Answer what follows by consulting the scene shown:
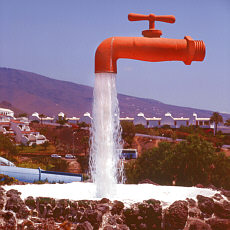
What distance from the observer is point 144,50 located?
4387 millimetres

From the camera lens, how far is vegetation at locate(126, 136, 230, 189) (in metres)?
7.74

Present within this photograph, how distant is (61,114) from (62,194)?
12.0 metres

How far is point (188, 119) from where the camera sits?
60.7 feet

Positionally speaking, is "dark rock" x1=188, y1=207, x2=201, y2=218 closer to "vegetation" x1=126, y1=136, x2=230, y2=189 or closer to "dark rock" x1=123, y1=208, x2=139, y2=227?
"dark rock" x1=123, y1=208, x2=139, y2=227

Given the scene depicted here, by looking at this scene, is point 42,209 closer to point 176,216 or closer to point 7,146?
point 176,216

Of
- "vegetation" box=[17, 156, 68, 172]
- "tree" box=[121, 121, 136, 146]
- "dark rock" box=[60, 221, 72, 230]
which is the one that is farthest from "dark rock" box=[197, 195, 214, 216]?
"tree" box=[121, 121, 136, 146]

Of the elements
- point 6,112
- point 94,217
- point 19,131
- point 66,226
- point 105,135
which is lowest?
point 66,226

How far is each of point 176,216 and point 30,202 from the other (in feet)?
5.42

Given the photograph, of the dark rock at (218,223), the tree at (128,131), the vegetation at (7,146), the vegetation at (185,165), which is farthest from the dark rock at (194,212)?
the tree at (128,131)

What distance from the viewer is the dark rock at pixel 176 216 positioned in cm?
414

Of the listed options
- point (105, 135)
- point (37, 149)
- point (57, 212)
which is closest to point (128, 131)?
point (37, 149)

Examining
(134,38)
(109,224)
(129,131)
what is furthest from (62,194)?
(129,131)

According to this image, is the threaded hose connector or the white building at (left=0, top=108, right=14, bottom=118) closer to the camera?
the threaded hose connector

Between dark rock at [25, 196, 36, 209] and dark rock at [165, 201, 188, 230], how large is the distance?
4.94 ft
